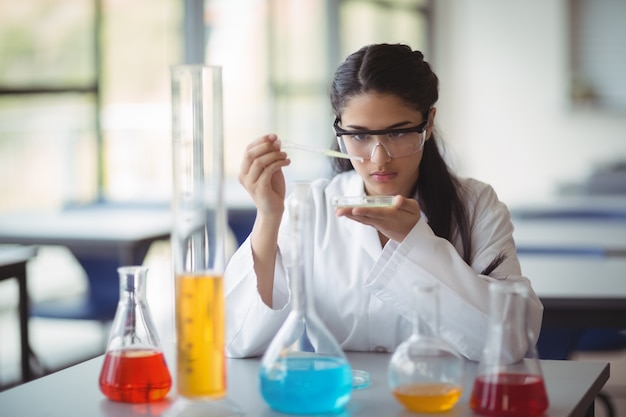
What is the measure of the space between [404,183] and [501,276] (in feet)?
1.05

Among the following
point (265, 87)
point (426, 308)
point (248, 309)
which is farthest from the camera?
point (265, 87)

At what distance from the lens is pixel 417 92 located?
1844 millimetres

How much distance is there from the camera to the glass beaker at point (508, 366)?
1162mm

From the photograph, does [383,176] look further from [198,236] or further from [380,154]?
[198,236]

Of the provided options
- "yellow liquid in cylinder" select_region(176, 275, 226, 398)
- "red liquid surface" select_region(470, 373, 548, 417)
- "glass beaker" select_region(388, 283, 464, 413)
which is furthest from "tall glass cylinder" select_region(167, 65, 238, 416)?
"red liquid surface" select_region(470, 373, 548, 417)

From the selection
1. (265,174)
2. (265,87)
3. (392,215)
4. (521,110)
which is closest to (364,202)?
(392,215)

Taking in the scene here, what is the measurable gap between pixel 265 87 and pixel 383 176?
4841mm

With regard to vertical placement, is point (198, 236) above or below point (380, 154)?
below

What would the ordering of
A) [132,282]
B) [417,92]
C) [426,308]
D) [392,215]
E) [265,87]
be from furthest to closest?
[265,87], [417,92], [392,215], [132,282], [426,308]

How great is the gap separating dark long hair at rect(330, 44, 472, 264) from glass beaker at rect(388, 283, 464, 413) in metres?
0.70

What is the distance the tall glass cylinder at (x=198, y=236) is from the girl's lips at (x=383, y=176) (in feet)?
2.12

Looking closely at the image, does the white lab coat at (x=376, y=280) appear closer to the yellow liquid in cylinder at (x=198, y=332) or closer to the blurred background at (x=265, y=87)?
the yellow liquid in cylinder at (x=198, y=332)

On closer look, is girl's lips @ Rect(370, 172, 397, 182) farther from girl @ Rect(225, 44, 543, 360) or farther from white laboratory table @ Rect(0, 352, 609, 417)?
white laboratory table @ Rect(0, 352, 609, 417)

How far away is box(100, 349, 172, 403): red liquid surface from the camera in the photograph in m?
1.31
